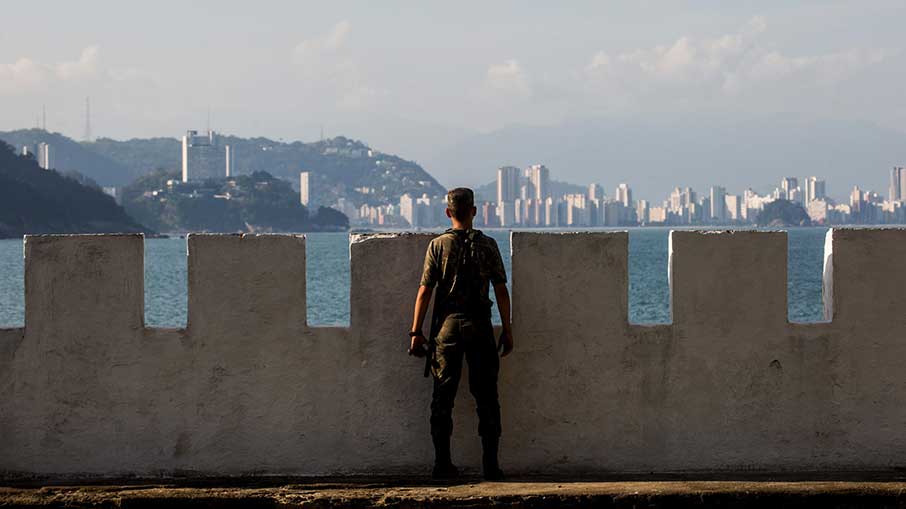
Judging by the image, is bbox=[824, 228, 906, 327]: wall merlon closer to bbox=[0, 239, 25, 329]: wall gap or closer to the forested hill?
bbox=[0, 239, 25, 329]: wall gap

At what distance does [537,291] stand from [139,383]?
2.36 m

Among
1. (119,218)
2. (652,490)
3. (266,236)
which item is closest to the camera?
(652,490)

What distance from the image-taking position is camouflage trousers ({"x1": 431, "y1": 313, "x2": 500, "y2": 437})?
23.9 ft

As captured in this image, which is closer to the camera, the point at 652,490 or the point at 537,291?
the point at 652,490

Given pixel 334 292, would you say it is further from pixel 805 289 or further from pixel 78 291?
pixel 78 291

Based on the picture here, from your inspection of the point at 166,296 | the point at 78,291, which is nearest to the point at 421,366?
the point at 78,291

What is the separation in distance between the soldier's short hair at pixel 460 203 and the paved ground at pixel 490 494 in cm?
149

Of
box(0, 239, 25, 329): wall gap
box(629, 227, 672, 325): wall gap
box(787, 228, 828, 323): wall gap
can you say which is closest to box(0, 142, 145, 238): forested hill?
box(0, 239, 25, 329): wall gap

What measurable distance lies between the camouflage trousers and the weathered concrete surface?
1.32 ft

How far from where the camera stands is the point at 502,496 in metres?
6.83

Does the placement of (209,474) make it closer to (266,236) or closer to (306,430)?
(306,430)

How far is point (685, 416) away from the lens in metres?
7.68

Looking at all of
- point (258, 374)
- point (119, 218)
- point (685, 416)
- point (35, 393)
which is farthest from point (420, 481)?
point (119, 218)

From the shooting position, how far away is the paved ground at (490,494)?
6.86 metres
